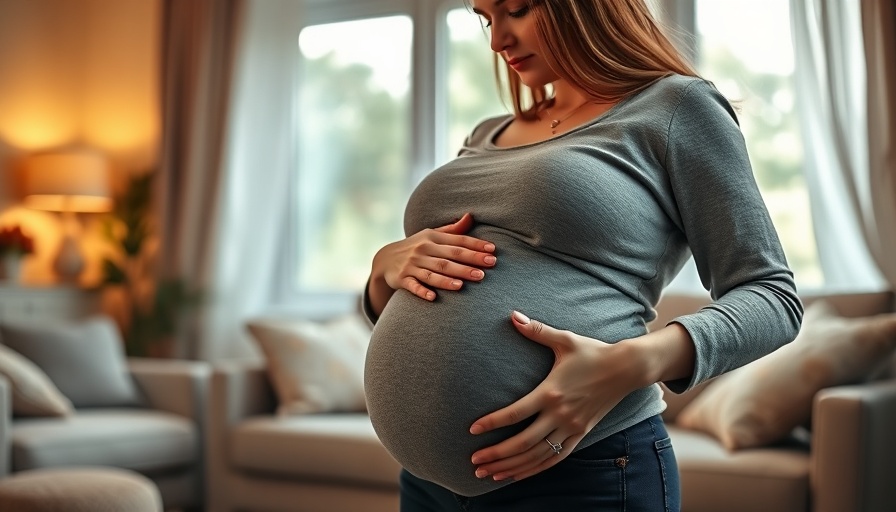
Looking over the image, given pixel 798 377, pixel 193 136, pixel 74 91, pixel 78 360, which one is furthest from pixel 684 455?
pixel 74 91

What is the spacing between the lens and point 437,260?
116 cm

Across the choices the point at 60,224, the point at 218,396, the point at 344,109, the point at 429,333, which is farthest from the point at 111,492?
the point at 60,224

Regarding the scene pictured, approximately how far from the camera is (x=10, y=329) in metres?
3.79

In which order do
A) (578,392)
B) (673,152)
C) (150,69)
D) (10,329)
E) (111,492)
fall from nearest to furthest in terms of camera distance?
(578,392) → (673,152) → (111,492) → (10,329) → (150,69)

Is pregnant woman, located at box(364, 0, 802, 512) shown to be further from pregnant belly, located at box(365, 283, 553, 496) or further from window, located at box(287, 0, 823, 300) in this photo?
window, located at box(287, 0, 823, 300)

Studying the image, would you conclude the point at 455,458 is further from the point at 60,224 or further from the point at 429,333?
the point at 60,224

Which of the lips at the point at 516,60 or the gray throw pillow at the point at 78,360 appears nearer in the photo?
the lips at the point at 516,60

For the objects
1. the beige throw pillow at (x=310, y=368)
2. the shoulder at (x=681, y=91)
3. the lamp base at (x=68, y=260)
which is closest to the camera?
the shoulder at (x=681, y=91)

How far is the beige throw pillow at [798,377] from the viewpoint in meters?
2.63

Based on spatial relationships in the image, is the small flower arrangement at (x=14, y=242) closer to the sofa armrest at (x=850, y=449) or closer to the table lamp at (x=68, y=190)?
the table lamp at (x=68, y=190)

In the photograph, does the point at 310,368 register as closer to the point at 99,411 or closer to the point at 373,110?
the point at 99,411

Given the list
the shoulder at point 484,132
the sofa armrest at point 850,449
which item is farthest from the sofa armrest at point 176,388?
the shoulder at point 484,132

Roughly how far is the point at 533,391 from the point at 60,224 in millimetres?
4887

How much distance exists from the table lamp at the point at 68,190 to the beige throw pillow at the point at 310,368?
1827 mm
